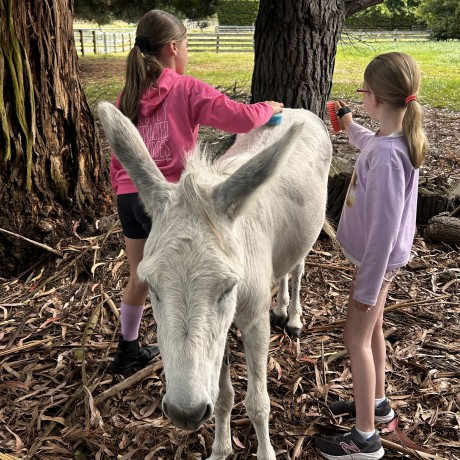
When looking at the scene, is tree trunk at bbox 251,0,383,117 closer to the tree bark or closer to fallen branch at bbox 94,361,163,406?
the tree bark

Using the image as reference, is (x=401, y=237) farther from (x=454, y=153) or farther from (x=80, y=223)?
(x=454, y=153)

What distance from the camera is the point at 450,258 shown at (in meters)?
4.79

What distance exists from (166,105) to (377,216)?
4.57ft

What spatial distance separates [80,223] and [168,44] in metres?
2.42

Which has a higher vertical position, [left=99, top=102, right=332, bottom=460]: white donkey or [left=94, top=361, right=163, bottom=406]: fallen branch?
[left=99, top=102, right=332, bottom=460]: white donkey

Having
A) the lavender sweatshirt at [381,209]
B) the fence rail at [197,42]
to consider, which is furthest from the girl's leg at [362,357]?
the fence rail at [197,42]

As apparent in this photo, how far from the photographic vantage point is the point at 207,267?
186 cm

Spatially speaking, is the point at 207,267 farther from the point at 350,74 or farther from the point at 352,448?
the point at 350,74

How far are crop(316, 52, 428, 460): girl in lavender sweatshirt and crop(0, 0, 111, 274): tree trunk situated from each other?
2.90 metres

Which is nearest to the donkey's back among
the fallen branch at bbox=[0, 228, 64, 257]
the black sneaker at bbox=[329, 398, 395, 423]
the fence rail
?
the black sneaker at bbox=[329, 398, 395, 423]

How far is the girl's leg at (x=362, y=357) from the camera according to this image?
2650mm

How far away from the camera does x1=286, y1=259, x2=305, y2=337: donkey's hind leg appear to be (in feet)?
12.7

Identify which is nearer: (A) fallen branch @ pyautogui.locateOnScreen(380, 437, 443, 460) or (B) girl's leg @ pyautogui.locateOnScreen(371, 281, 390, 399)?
(A) fallen branch @ pyautogui.locateOnScreen(380, 437, 443, 460)

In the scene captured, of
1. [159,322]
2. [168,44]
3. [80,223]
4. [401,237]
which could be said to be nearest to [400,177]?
[401,237]
